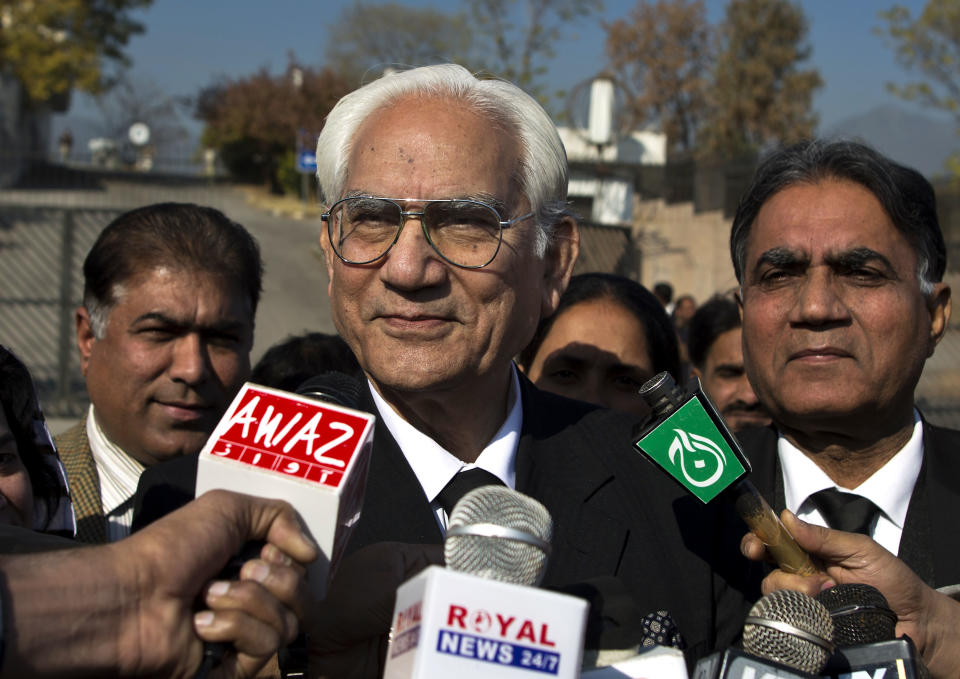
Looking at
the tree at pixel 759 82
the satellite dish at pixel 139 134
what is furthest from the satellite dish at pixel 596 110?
the satellite dish at pixel 139 134

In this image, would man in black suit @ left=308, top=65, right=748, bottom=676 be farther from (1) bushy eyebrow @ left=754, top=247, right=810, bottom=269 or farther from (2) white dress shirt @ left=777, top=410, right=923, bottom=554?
(1) bushy eyebrow @ left=754, top=247, right=810, bottom=269

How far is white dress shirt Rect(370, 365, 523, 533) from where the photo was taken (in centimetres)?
218

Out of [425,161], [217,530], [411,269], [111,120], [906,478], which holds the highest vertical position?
[111,120]

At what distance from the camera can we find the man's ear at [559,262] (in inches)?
99.3

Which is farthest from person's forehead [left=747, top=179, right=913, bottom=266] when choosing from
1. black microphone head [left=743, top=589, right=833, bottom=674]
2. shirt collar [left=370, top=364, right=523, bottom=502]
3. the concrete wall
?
the concrete wall

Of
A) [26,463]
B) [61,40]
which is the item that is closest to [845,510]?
[26,463]

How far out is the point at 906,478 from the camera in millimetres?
2500

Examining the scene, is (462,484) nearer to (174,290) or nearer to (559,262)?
(559,262)

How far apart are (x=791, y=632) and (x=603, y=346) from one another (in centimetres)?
219

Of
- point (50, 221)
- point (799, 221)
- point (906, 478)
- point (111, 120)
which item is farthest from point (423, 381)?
point (111, 120)

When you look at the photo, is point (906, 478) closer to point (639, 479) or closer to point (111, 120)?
point (639, 479)

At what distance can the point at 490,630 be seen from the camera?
1146 mm

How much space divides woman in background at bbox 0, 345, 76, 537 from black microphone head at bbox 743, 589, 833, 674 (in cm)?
140

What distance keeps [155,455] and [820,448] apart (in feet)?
6.14
